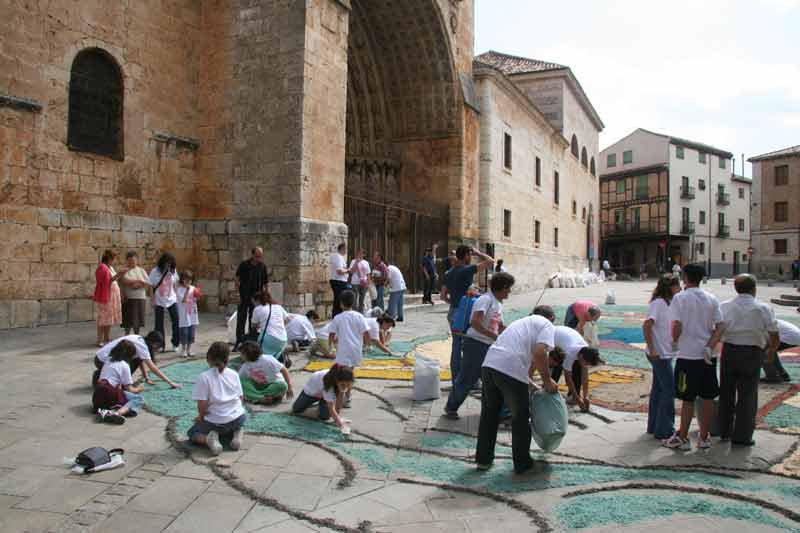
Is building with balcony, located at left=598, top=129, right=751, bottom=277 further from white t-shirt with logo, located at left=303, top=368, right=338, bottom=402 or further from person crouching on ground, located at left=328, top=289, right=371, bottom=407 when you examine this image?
white t-shirt with logo, located at left=303, top=368, right=338, bottom=402

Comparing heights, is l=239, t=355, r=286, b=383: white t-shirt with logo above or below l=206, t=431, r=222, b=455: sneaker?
above

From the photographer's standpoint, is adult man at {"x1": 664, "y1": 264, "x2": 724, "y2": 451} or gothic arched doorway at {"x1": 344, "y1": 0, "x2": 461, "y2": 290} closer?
adult man at {"x1": 664, "y1": 264, "x2": 724, "y2": 451}

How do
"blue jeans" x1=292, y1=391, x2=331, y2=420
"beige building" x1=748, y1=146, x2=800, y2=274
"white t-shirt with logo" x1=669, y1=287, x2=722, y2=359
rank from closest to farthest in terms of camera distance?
1. "white t-shirt with logo" x1=669, y1=287, x2=722, y2=359
2. "blue jeans" x1=292, y1=391, x2=331, y2=420
3. "beige building" x1=748, y1=146, x2=800, y2=274

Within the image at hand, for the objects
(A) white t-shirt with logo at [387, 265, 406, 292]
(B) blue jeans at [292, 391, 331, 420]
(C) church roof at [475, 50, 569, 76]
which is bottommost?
(B) blue jeans at [292, 391, 331, 420]

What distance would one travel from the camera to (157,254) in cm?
1142

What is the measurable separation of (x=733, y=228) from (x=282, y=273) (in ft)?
188

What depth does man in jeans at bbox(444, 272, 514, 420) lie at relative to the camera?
16.1ft

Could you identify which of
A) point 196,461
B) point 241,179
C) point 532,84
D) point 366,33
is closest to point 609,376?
point 196,461

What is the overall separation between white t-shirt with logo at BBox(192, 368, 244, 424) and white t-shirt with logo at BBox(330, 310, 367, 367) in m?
1.28

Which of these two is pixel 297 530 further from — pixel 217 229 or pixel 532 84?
pixel 532 84

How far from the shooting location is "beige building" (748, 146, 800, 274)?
44.6 meters

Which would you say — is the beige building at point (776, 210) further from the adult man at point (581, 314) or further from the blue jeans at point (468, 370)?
the blue jeans at point (468, 370)

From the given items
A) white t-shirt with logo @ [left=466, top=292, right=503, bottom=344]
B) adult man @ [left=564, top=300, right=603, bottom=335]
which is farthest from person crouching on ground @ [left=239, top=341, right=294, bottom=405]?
adult man @ [left=564, top=300, right=603, bottom=335]

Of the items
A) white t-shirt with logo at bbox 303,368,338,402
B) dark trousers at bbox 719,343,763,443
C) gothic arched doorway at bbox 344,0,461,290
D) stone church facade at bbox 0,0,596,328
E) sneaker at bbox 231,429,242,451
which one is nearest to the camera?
sneaker at bbox 231,429,242,451
